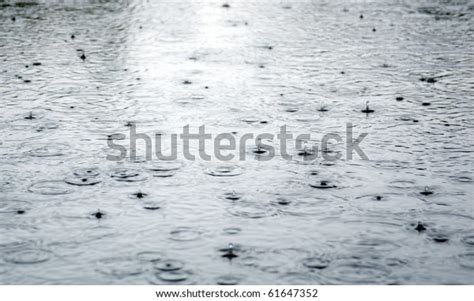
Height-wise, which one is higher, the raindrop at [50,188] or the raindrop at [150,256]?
the raindrop at [50,188]

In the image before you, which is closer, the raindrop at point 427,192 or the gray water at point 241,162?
the gray water at point 241,162

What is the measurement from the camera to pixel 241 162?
19.8ft

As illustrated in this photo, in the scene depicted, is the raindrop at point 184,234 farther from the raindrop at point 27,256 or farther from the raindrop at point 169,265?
the raindrop at point 27,256

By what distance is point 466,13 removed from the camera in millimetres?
11430

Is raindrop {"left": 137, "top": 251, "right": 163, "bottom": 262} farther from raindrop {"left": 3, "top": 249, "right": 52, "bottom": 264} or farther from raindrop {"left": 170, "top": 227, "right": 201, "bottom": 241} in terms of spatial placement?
raindrop {"left": 3, "top": 249, "right": 52, "bottom": 264}

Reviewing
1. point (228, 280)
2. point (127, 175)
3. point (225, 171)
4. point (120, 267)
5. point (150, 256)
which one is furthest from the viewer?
point (225, 171)

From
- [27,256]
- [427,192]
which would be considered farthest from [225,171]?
[27,256]

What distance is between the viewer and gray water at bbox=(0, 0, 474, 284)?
457 cm

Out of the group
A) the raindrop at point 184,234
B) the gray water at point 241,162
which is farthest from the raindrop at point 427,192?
the raindrop at point 184,234

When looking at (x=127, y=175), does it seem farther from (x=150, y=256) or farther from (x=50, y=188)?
(x=150, y=256)

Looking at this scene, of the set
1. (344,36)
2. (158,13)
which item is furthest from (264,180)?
(158,13)

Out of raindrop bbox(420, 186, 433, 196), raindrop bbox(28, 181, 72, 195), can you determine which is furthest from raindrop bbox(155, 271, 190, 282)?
raindrop bbox(420, 186, 433, 196)

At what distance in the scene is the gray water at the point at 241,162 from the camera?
457 centimetres

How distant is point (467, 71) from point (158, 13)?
4805 millimetres
